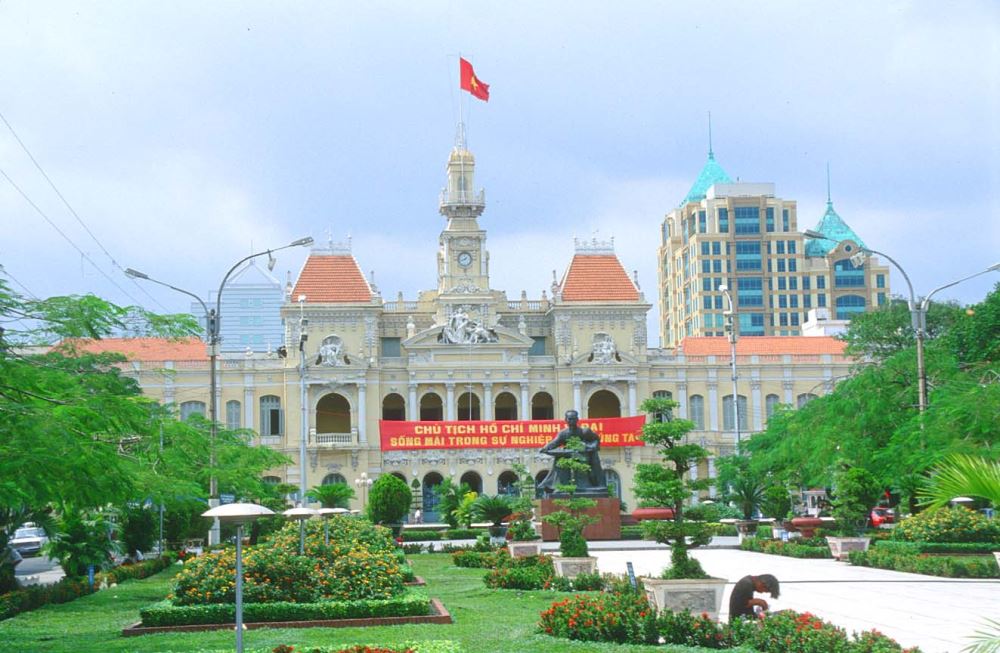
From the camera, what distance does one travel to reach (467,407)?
233ft

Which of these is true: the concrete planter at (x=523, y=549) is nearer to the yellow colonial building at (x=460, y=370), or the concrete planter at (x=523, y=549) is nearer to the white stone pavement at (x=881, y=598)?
the white stone pavement at (x=881, y=598)

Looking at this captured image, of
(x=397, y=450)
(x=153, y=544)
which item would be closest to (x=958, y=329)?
(x=397, y=450)

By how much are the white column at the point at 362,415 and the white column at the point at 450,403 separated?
4.55 metres

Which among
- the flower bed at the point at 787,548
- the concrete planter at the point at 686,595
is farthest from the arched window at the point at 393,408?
the concrete planter at the point at 686,595

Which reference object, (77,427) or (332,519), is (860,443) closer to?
(332,519)

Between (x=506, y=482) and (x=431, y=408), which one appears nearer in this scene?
(x=506, y=482)

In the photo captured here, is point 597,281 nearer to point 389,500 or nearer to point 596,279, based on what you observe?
point 596,279

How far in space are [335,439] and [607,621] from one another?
5267 cm

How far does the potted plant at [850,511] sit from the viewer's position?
33031 mm

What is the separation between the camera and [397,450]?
66.1 m

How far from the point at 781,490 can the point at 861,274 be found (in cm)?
7647

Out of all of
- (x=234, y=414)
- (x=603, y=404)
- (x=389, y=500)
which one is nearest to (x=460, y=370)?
(x=603, y=404)

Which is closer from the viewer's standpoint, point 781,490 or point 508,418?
point 781,490

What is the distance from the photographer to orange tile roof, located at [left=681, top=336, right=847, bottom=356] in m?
75.0
